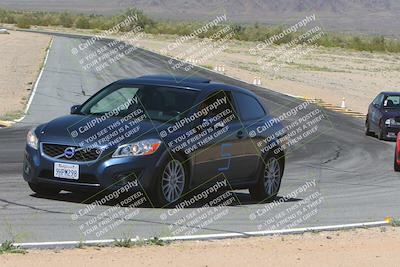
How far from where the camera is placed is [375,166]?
18625 millimetres

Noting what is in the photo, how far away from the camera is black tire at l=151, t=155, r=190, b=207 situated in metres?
10.1

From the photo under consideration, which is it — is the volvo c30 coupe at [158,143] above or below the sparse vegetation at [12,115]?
above

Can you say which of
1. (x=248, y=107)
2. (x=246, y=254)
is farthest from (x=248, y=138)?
(x=246, y=254)

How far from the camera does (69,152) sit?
10102 mm

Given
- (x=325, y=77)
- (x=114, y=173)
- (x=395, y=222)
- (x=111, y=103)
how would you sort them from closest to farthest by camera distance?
1. (x=114, y=173)
2. (x=395, y=222)
3. (x=111, y=103)
4. (x=325, y=77)

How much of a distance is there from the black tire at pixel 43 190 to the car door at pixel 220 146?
1835 mm

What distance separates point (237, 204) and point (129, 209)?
6.74ft

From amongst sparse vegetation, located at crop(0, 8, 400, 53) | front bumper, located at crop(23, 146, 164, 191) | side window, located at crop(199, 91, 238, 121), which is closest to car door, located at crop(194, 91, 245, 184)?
side window, located at crop(199, 91, 238, 121)

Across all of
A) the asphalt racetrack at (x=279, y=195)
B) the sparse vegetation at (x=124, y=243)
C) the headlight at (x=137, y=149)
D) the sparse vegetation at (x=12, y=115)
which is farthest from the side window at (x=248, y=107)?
the sparse vegetation at (x=12, y=115)

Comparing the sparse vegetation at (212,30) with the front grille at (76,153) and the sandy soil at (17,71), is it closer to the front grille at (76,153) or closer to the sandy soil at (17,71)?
the sandy soil at (17,71)

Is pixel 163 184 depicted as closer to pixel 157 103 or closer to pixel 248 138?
pixel 157 103

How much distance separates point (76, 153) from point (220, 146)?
2.01 meters

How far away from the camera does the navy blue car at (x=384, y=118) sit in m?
24.9

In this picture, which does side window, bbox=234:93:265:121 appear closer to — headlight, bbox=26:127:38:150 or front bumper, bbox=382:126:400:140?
headlight, bbox=26:127:38:150
